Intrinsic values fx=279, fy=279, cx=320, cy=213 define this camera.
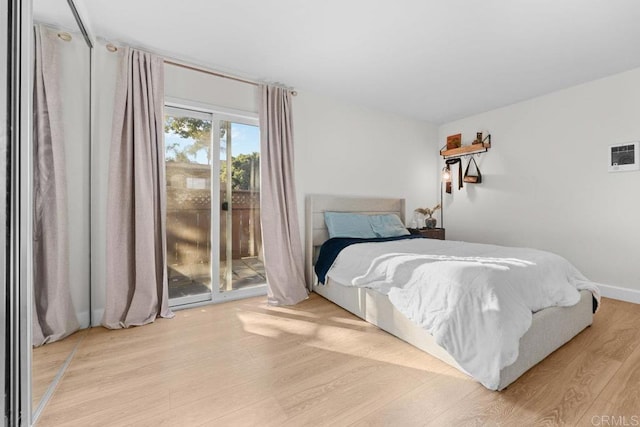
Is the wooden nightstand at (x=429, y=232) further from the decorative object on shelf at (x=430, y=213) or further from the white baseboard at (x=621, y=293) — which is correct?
the white baseboard at (x=621, y=293)

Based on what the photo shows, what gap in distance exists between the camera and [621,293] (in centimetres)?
300

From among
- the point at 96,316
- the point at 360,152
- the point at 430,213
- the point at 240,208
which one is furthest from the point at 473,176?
the point at 96,316

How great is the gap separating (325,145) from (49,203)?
2.75 metres

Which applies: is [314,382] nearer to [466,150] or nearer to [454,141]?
[466,150]

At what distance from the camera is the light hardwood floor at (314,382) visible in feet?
4.43

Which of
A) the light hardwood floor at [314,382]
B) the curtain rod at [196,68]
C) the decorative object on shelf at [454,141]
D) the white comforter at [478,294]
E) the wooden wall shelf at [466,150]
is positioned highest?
the curtain rod at [196,68]

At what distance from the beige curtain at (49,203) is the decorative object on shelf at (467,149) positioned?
4.64m

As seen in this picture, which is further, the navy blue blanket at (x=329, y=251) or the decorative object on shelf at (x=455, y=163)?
the decorative object on shelf at (x=455, y=163)

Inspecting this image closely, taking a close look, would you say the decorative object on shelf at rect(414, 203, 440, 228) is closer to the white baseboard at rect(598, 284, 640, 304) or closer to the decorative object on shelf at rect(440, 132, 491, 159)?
the decorative object on shelf at rect(440, 132, 491, 159)

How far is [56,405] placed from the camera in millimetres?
1428

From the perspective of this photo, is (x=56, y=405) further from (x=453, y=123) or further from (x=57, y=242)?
(x=453, y=123)

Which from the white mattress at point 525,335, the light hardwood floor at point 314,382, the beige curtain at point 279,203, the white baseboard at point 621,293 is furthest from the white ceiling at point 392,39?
the light hardwood floor at point 314,382

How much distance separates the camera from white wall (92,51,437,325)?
2439 mm

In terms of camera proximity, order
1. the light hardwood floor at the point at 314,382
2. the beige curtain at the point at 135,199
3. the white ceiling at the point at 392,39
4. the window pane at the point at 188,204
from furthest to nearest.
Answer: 1. the window pane at the point at 188,204
2. the beige curtain at the point at 135,199
3. the white ceiling at the point at 392,39
4. the light hardwood floor at the point at 314,382
